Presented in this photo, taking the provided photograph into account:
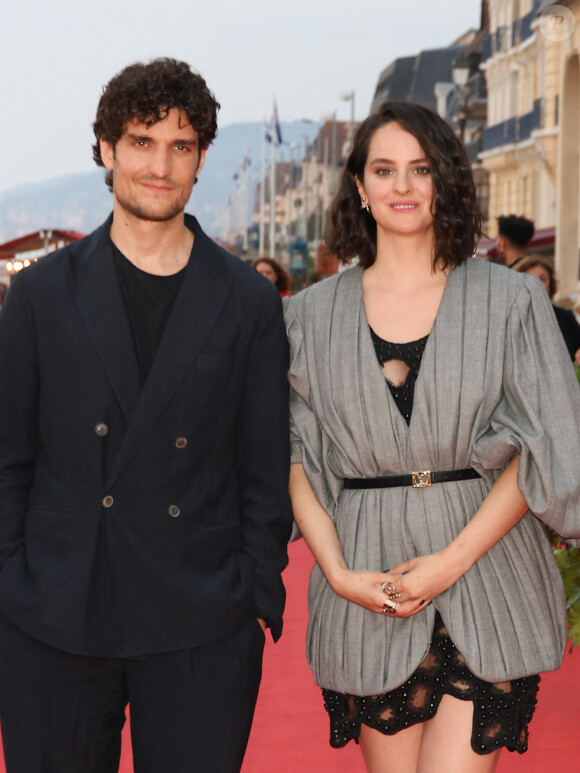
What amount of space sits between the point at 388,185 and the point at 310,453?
773 millimetres

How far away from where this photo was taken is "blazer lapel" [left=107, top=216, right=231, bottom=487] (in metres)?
3.21

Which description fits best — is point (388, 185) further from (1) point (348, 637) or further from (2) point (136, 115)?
(1) point (348, 637)

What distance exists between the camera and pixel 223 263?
348 cm

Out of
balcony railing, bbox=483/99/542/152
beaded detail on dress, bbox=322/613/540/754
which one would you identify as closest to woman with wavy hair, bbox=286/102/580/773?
beaded detail on dress, bbox=322/613/540/754

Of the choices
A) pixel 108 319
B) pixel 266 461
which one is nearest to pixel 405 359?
pixel 266 461

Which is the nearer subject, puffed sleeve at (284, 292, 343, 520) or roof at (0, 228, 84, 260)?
puffed sleeve at (284, 292, 343, 520)

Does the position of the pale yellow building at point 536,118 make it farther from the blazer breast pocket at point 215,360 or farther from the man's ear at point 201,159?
the blazer breast pocket at point 215,360

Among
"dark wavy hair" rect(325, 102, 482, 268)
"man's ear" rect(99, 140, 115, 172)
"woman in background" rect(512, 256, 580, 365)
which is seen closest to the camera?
"man's ear" rect(99, 140, 115, 172)

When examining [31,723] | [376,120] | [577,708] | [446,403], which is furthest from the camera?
[577,708]

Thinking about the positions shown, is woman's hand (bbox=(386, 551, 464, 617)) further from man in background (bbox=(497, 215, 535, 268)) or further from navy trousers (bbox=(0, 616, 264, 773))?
man in background (bbox=(497, 215, 535, 268))

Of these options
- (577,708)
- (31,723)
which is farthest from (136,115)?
(577,708)

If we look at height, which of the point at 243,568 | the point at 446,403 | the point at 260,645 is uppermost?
the point at 446,403

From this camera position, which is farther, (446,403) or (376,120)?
(376,120)

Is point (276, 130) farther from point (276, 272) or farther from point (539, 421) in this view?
point (539, 421)
